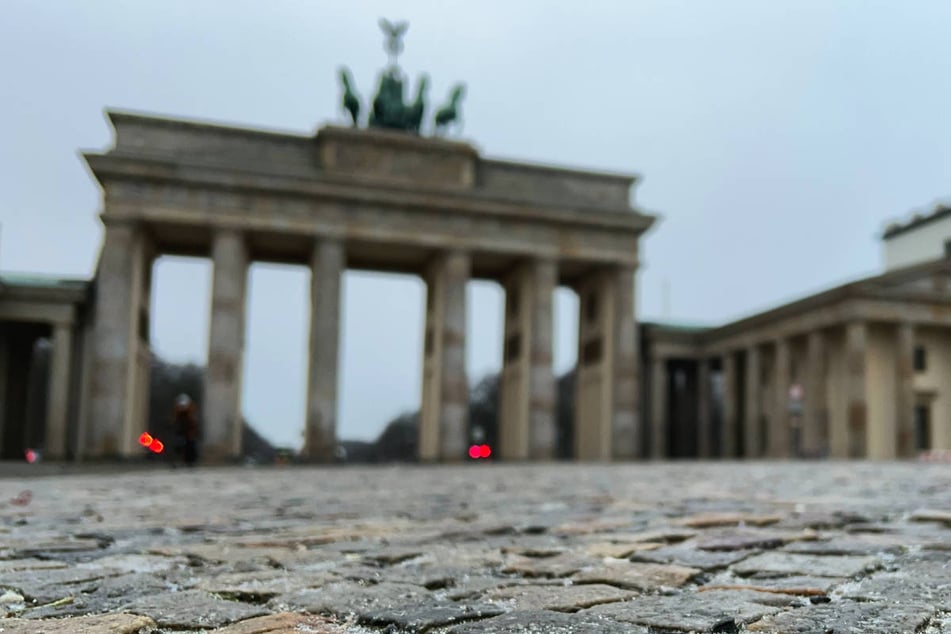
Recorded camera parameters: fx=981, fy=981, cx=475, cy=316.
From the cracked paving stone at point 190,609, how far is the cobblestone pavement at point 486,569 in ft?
0.04

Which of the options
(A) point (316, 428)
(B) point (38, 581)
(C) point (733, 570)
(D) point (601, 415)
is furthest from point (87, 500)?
(D) point (601, 415)

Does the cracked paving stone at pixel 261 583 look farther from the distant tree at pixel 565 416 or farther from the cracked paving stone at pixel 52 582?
the distant tree at pixel 565 416

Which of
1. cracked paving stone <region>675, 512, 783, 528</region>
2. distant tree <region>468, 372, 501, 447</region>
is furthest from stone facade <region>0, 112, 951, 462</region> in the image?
distant tree <region>468, 372, 501, 447</region>

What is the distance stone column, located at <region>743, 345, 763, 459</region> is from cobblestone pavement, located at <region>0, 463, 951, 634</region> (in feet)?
130

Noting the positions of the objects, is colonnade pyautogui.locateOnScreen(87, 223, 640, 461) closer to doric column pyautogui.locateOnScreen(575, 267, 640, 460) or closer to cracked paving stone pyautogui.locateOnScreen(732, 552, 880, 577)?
doric column pyautogui.locateOnScreen(575, 267, 640, 460)

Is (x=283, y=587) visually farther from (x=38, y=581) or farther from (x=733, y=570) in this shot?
(x=733, y=570)

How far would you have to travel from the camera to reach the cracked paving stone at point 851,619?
2.95 metres

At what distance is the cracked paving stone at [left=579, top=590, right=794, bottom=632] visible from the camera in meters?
3.09

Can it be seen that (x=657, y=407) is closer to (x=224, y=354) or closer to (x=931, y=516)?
(x=224, y=354)

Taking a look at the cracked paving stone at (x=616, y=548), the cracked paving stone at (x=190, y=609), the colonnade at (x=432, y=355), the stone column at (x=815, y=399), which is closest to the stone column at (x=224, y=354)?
the colonnade at (x=432, y=355)

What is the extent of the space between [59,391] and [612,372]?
76.9 ft

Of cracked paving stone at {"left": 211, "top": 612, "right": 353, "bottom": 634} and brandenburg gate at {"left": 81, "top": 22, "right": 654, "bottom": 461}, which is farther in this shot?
brandenburg gate at {"left": 81, "top": 22, "right": 654, "bottom": 461}

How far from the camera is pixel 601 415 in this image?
142ft

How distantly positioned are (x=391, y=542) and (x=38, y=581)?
2090 millimetres
